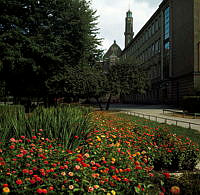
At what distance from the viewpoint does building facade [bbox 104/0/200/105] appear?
2819 cm

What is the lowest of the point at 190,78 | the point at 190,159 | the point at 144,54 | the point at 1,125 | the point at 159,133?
the point at 190,159

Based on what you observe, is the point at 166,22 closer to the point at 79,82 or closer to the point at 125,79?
the point at 125,79

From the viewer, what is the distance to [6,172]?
2.18 meters

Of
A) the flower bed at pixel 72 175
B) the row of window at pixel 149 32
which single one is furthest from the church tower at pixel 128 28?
the flower bed at pixel 72 175

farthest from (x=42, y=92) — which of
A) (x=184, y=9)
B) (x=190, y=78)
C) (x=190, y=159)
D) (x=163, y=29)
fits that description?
(x=163, y=29)

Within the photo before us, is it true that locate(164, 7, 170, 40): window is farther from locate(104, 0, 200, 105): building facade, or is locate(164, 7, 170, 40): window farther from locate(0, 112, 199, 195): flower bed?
locate(0, 112, 199, 195): flower bed

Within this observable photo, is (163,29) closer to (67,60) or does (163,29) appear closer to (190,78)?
(190,78)

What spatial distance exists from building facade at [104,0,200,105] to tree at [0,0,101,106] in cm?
1226

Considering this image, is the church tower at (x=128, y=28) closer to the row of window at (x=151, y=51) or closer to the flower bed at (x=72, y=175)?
the row of window at (x=151, y=51)

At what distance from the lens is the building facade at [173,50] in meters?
28.2

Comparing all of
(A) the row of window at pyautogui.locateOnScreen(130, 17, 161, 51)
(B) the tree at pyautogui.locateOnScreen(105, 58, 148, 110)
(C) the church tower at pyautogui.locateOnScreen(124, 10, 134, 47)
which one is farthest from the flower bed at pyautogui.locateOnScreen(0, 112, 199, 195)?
(C) the church tower at pyautogui.locateOnScreen(124, 10, 134, 47)

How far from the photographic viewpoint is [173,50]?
3516 cm

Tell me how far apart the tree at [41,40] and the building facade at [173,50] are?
12.3 metres

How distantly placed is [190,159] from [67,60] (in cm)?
1566
